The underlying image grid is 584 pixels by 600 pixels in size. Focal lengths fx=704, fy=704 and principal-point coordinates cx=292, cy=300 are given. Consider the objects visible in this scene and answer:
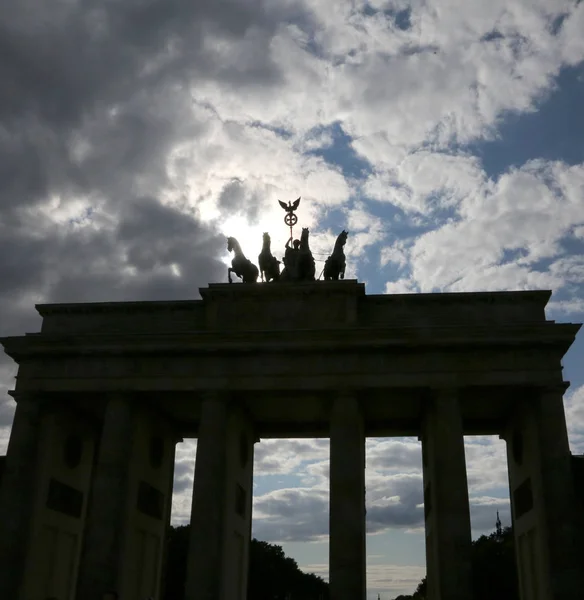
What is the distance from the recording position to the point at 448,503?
3134cm

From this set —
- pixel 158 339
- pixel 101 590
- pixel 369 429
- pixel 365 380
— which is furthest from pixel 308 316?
pixel 101 590

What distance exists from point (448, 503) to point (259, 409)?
12135mm

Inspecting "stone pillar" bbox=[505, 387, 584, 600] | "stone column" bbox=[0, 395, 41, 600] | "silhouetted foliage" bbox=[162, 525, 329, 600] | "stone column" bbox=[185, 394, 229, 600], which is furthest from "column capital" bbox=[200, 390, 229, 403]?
"silhouetted foliage" bbox=[162, 525, 329, 600]

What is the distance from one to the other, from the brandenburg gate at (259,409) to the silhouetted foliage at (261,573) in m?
29.8

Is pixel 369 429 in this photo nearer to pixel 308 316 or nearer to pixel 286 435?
pixel 286 435

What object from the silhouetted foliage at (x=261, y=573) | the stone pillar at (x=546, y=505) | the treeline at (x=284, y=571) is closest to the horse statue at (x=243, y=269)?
the stone pillar at (x=546, y=505)

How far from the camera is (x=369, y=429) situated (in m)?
42.7

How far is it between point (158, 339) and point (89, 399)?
547 centimetres

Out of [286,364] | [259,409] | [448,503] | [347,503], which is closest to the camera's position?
[448,503]

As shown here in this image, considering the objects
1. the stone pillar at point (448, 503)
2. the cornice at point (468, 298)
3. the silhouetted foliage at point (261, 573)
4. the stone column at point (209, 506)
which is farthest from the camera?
the silhouetted foliage at point (261, 573)

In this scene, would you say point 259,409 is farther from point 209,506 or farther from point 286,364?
point 209,506

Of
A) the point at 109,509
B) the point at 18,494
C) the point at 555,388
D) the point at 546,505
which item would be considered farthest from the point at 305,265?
the point at 18,494

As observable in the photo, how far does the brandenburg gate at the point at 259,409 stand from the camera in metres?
31.8

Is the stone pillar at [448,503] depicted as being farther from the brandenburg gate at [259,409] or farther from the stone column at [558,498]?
the stone column at [558,498]
